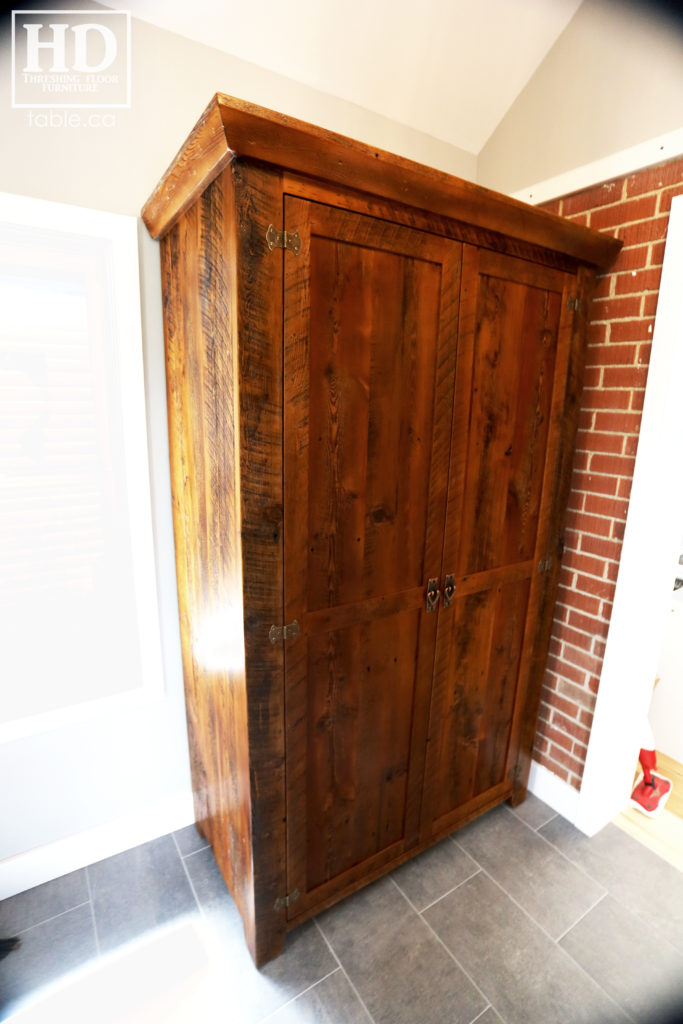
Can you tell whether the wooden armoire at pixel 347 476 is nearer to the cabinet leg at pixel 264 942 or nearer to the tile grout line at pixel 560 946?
the cabinet leg at pixel 264 942

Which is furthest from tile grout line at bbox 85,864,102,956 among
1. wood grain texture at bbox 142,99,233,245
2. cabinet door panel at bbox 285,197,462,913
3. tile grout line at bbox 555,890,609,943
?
wood grain texture at bbox 142,99,233,245

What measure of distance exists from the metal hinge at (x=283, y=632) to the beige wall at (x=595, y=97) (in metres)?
1.76

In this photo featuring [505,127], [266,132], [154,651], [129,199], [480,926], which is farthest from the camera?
[505,127]

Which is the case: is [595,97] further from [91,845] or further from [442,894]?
[91,845]

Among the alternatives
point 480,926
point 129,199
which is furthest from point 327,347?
point 480,926

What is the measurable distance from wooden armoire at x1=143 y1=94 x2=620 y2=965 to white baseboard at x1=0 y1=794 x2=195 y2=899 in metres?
0.17

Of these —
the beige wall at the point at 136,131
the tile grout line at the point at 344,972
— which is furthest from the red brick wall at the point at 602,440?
the beige wall at the point at 136,131

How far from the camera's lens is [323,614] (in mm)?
1238

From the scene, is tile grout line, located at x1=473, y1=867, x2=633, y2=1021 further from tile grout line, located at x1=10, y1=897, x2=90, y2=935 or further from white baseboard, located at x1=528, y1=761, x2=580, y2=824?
tile grout line, located at x1=10, y1=897, x2=90, y2=935

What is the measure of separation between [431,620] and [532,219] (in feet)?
3.82

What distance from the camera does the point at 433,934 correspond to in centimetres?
150

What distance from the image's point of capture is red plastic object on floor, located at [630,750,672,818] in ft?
6.50

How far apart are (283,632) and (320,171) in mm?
1009

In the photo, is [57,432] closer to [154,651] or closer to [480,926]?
[154,651]
